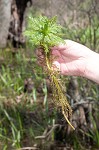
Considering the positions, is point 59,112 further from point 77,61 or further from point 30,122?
point 77,61

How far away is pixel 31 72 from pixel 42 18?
384cm

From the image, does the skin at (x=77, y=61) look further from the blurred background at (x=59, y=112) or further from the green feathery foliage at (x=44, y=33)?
the blurred background at (x=59, y=112)

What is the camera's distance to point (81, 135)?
3863mm

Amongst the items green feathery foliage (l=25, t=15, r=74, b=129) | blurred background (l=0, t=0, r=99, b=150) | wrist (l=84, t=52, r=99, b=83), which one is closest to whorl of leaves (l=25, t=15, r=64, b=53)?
green feathery foliage (l=25, t=15, r=74, b=129)

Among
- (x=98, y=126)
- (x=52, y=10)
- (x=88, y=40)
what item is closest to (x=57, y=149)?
(x=98, y=126)

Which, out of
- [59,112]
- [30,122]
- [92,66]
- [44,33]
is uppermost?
[44,33]

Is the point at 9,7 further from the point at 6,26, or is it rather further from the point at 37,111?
the point at 37,111

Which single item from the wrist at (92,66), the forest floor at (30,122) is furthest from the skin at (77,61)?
the forest floor at (30,122)

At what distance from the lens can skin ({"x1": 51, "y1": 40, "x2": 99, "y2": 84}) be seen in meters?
1.80

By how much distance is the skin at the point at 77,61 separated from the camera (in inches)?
70.9

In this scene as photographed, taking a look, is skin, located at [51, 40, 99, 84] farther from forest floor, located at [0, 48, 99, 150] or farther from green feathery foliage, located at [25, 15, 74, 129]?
forest floor, located at [0, 48, 99, 150]

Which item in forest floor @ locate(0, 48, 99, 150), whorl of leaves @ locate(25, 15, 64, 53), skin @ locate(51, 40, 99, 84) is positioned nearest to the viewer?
whorl of leaves @ locate(25, 15, 64, 53)

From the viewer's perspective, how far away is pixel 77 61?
6.04ft

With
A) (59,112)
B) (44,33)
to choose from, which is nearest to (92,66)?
(44,33)
